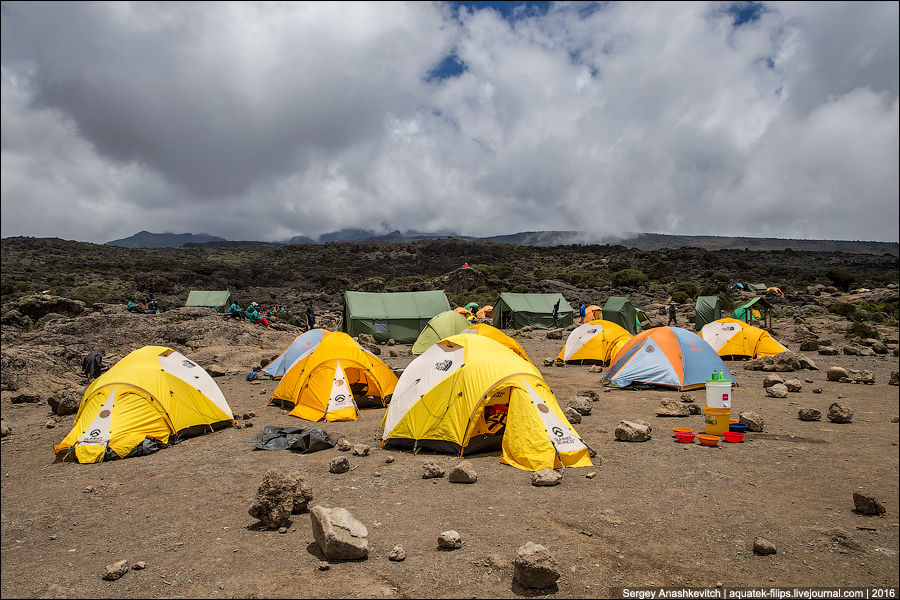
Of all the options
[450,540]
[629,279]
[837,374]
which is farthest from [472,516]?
[629,279]

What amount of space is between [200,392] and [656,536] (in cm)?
862

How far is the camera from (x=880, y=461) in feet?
21.7

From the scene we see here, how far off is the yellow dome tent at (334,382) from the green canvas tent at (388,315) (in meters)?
13.1

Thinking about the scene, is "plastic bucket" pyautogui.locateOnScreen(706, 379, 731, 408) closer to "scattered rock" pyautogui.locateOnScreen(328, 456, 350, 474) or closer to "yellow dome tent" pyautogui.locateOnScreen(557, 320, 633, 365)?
"scattered rock" pyautogui.locateOnScreen(328, 456, 350, 474)

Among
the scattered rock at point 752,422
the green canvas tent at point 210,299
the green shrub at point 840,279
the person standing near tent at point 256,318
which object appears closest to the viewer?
the scattered rock at point 752,422

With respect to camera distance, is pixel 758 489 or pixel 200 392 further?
pixel 200 392

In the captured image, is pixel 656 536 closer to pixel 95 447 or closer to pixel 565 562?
pixel 565 562

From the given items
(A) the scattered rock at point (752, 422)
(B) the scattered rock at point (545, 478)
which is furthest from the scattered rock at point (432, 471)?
(A) the scattered rock at point (752, 422)

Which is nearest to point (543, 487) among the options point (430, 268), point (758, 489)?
point (758, 489)

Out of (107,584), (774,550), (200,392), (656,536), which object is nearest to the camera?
(107,584)

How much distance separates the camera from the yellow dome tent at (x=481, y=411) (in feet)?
23.2

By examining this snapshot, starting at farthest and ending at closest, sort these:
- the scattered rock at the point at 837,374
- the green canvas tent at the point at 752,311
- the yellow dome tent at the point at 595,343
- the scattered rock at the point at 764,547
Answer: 1. the green canvas tent at the point at 752,311
2. the yellow dome tent at the point at 595,343
3. the scattered rock at the point at 837,374
4. the scattered rock at the point at 764,547

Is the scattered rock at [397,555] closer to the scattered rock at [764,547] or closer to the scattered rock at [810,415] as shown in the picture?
the scattered rock at [764,547]

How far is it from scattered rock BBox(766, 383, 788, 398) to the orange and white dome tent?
5.86 meters
